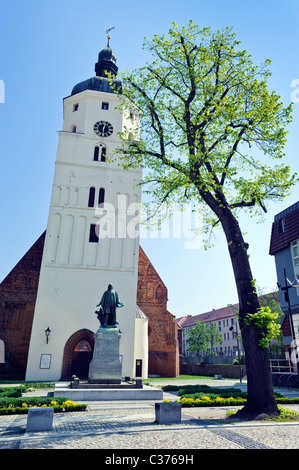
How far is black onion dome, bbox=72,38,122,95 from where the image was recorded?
1185 inches

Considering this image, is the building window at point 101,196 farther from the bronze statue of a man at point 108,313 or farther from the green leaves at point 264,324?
the green leaves at point 264,324

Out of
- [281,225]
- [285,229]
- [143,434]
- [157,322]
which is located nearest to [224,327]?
[157,322]

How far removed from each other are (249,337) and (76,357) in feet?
56.9

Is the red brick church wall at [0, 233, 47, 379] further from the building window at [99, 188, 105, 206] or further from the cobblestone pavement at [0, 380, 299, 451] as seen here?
the cobblestone pavement at [0, 380, 299, 451]

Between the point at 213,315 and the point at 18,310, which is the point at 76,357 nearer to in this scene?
the point at 18,310

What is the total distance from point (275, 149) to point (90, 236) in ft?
56.0

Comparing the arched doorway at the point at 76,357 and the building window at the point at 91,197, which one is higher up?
the building window at the point at 91,197

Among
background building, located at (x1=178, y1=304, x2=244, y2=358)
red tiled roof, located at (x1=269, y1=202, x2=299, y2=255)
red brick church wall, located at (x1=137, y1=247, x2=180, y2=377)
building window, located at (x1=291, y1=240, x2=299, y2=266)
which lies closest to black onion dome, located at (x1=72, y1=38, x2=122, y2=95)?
red brick church wall, located at (x1=137, y1=247, x2=180, y2=377)

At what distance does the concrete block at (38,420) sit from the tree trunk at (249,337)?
16.2 ft

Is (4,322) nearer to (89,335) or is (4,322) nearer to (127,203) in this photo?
(89,335)

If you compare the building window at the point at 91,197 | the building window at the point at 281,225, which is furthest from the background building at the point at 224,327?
the building window at the point at 91,197

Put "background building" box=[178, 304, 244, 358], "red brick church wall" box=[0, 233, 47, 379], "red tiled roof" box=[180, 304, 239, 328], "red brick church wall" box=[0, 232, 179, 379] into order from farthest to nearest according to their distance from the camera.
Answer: "red tiled roof" box=[180, 304, 239, 328] < "background building" box=[178, 304, 244, 358] < "red brick church wall" box=[0, 232, 179, 379] < "red brick church wall" box=[0, 233, 47, 379]

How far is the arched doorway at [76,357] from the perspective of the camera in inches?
861

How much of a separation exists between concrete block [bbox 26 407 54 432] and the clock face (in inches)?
988
